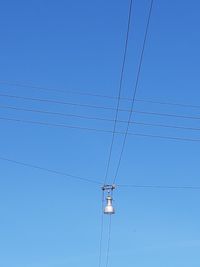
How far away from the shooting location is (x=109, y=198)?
81.1 feet

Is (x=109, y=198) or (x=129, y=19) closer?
(x=129, y=19)

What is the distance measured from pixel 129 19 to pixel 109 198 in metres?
7.76

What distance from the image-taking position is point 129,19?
62.0ft
